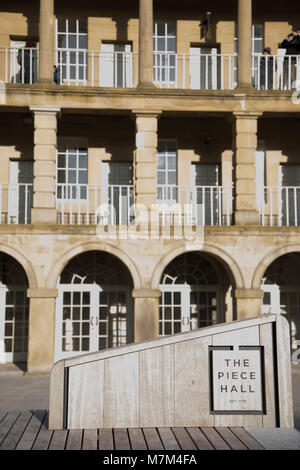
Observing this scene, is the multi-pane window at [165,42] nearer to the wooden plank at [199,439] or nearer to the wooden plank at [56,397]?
the wooden plank at [56,397]

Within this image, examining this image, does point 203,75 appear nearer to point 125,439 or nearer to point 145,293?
point 145,293

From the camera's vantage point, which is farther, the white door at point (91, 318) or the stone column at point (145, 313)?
the white door at point (91, 318)

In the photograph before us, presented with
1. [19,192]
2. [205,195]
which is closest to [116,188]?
[205,195]

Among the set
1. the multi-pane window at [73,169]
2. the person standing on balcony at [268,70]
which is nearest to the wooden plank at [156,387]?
the multi-pane window at [73,169]

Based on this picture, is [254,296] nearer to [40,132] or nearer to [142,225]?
[142,225]

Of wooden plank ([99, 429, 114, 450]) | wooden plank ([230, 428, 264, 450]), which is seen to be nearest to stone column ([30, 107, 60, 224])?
wooden plank ([99, 429, 114, 450])

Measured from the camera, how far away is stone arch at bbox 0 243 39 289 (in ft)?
46.8

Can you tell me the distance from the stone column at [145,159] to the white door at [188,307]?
338cm

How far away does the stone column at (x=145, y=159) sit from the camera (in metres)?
14.8

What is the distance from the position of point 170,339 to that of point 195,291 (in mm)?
9372

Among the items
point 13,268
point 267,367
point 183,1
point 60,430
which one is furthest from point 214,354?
point 183,1

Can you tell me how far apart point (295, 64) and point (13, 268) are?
34.7 ft

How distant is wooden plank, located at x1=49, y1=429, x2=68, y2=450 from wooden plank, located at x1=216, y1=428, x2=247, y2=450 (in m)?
1.98
